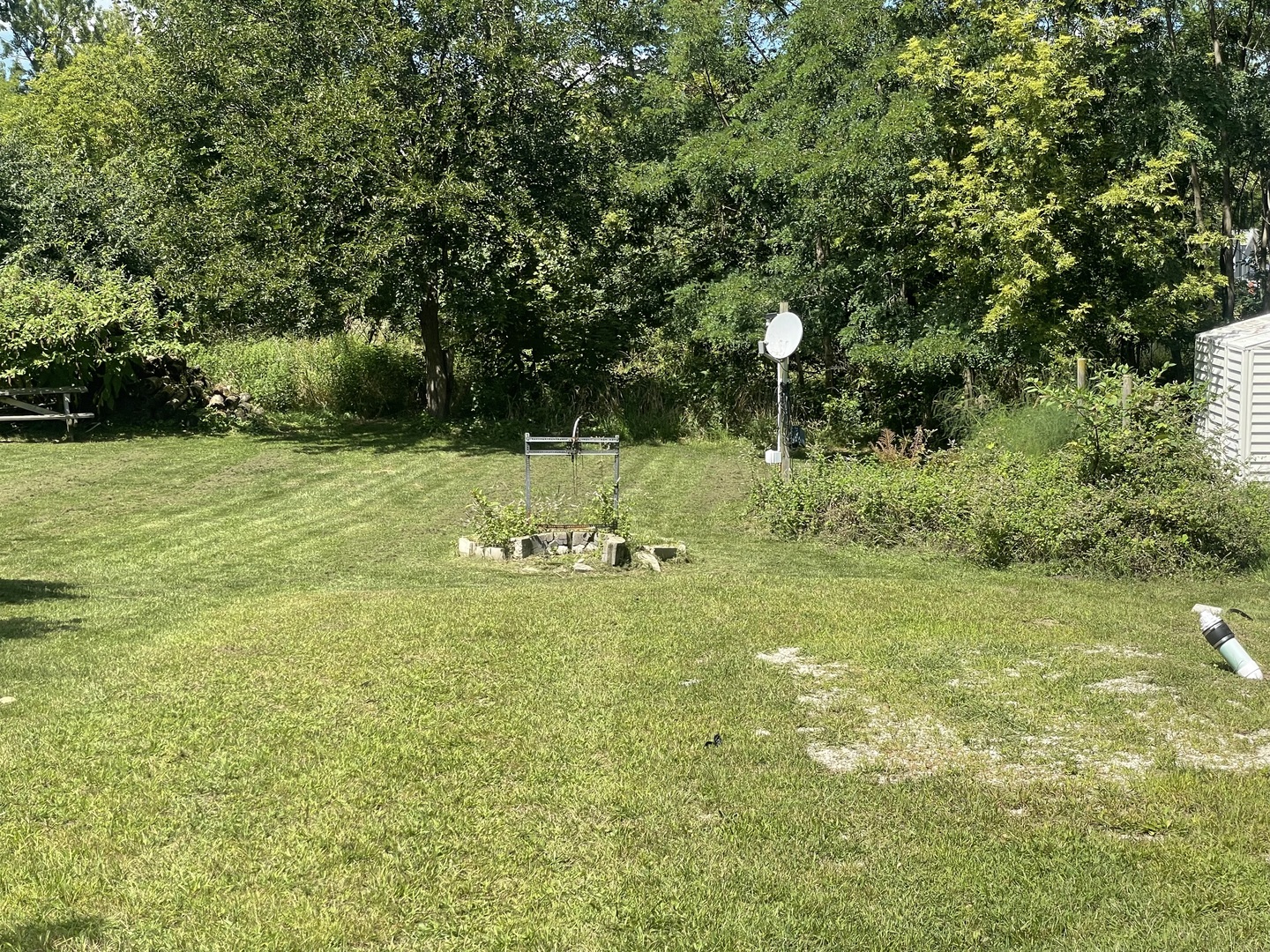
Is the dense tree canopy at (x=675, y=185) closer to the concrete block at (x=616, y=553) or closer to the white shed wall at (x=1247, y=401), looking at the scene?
the white shed wall at (x=1247, y=401)

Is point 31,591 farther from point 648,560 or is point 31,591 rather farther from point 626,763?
point 626,763

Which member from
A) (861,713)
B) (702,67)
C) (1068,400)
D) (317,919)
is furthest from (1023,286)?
(317,919)

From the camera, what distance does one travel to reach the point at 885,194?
59.4 ft

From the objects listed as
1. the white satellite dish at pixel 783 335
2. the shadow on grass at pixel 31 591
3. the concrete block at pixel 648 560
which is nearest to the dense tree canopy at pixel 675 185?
the white satellite dish at pixel 783 335

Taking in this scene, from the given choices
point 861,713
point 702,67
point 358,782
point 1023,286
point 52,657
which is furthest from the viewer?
point 702,67

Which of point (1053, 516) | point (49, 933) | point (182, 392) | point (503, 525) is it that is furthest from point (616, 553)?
point (182, 392)

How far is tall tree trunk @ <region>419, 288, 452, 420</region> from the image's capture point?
69.5 feet

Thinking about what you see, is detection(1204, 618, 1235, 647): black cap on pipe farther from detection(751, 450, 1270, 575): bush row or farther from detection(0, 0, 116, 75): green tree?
detection(0, 0, 116, 75): green tree

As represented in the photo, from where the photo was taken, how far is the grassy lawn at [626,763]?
149 inches

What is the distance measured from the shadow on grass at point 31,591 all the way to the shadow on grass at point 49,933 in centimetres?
538

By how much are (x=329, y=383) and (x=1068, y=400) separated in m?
15.7

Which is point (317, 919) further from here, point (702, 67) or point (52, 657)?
point (702, 67)

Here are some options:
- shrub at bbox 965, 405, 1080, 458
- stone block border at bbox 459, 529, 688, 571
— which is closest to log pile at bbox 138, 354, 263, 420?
stone block border at bbox 459, 529, 688, 571

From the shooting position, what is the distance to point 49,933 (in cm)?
363
